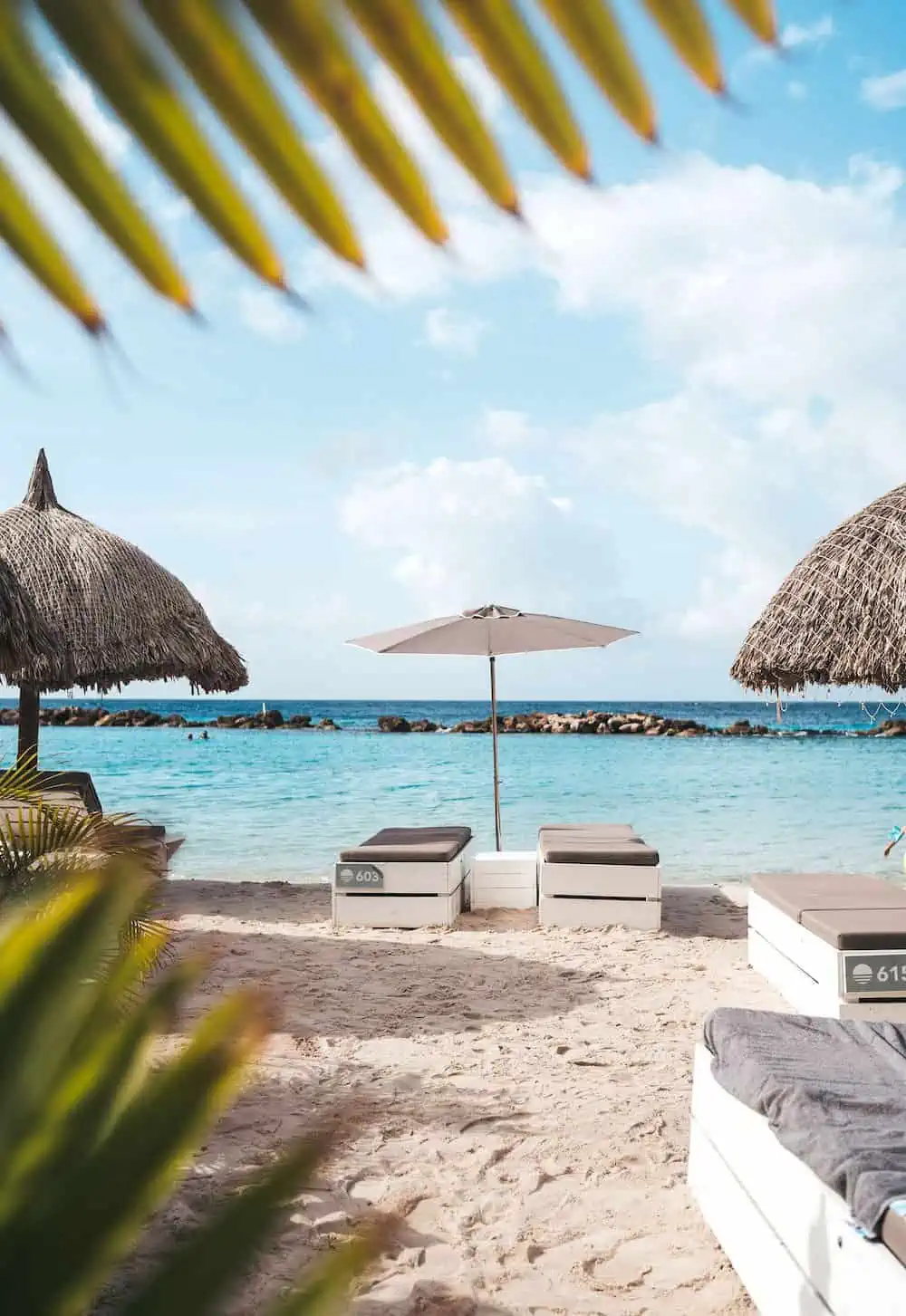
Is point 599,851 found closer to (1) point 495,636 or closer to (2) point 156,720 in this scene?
(1) point 495,636

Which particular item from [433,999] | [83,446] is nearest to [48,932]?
[83,446]

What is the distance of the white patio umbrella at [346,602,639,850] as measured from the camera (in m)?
8.05

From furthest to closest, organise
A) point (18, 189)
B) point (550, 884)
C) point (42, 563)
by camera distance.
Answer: point (42, 563), point (550, 884), point (18, 189)

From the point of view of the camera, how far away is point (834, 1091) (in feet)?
8.06

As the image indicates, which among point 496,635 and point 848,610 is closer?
point 848,610

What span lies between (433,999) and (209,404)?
4.74m

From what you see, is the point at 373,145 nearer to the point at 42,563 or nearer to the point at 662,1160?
the point at 662,1160

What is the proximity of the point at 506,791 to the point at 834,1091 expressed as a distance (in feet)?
54.6

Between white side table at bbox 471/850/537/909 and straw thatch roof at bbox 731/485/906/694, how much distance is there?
2.29 m

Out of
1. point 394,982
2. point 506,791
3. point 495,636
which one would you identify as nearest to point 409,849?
point 394,982

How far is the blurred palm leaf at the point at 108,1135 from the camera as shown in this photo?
0.26m

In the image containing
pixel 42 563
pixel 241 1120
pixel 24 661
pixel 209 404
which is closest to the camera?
pixel 209 404

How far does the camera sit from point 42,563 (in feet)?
26.6

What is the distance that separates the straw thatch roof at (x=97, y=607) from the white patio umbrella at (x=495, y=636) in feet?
4.82
